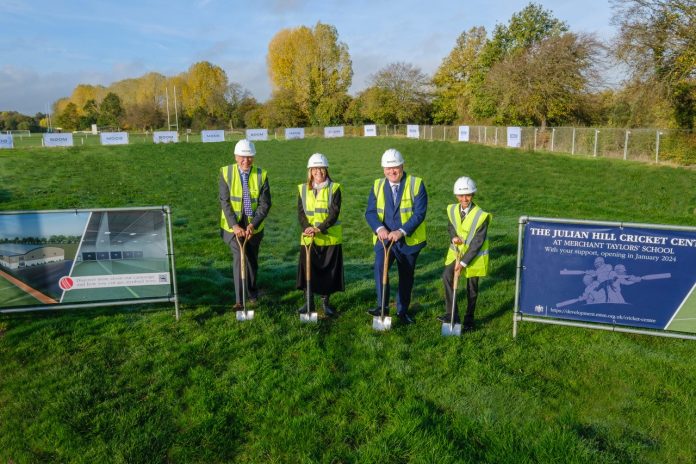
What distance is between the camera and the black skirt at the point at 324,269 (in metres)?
6.41

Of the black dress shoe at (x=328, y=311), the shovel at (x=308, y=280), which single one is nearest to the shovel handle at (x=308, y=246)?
the shovel at (x=308, y=280)

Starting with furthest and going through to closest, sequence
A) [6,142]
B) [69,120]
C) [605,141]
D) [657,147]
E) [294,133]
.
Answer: [69,120] < [294,133] < [6,142] < [605,141] < [657,147]

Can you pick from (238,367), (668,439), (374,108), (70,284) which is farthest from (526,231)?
(374,108)

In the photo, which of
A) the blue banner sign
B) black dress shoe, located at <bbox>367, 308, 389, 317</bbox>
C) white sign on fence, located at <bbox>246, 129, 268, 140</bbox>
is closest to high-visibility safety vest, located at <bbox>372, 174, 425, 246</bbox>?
black dress shoe, located at <bbox>367, 308, 389, 317</bbox>

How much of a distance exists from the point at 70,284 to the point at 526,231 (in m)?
5.30

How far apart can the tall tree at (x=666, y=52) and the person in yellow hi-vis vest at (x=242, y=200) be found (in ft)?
85.5

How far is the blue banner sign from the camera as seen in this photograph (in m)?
5.07

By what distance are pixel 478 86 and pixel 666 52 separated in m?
23.7

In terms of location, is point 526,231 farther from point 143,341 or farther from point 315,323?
point 143,341

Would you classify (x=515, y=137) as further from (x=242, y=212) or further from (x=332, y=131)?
(x=242, y=212)

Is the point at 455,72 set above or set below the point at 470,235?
above

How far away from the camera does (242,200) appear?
6.39 metres

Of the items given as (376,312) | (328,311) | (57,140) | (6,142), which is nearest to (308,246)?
(328,311)

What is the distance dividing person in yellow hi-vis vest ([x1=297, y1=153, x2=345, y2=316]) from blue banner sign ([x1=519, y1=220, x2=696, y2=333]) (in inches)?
89.0
